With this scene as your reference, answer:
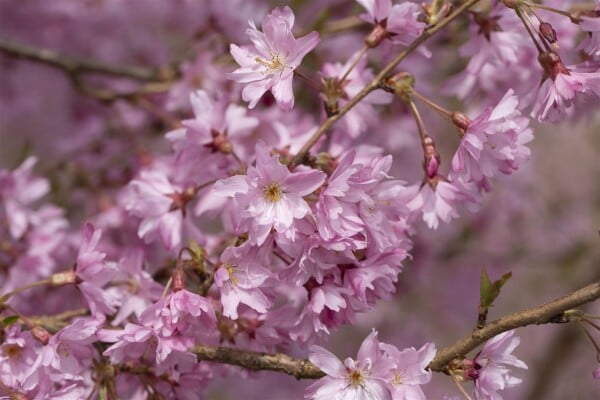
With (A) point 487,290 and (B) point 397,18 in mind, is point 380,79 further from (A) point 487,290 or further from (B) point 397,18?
(A) point 487,290

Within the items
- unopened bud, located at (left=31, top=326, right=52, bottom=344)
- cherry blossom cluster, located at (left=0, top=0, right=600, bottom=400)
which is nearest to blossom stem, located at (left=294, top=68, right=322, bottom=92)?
cherry blossom cluster, located at (left=0, top=0, right=600, bottom=400)

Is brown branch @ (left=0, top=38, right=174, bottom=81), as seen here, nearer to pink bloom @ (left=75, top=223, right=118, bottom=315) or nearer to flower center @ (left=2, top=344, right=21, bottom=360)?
pink bloom @ (left=75, top=223, right=118, bottom=315)

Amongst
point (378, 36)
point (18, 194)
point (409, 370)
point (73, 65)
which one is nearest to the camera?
point (409, 370)

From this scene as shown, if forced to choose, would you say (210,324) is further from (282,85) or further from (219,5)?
(219,5)

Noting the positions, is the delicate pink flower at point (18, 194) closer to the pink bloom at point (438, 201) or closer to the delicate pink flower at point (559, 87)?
the pink bloom at point (438, 201)

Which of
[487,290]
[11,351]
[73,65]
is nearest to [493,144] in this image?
[487,290]

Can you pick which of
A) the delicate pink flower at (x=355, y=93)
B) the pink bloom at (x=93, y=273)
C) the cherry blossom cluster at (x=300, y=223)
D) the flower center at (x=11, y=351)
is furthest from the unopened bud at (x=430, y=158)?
the flower center at (x=11, y=351)

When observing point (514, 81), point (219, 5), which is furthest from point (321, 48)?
point (514, 81)
